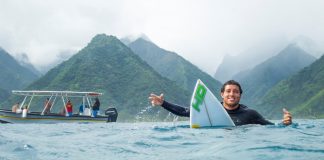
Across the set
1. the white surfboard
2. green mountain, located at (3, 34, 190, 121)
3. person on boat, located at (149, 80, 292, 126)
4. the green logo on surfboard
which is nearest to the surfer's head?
person on boat, located at (149, 80, 292, 126)

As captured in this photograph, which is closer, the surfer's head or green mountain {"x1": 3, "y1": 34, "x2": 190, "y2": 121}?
the surfer's head

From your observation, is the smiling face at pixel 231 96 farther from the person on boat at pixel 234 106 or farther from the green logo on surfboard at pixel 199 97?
the green logo on surfboard at pixel 199 97

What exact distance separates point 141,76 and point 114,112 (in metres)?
156

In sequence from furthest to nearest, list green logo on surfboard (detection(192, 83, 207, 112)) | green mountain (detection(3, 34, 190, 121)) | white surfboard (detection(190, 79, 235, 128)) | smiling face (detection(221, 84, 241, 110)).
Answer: green mountain (detection(3, 34, 190, 121))
green logo on surfboard (detection(192, 83, 207, 112))
white surfboard (detection(190, 79, 235, 128))
smiling face (detection(221, 84, 241, 110))

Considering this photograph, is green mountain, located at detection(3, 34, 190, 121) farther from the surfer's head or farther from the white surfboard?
the surfer's head

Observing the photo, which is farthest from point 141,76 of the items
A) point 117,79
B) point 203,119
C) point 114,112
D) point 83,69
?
point 203,119

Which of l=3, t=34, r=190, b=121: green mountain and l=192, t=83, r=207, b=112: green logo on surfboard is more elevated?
l=3, t=34, r=190, b=121: green mountain

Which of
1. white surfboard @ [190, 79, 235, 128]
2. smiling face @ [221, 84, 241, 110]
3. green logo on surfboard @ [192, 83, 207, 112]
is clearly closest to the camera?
smiling face @ [221, 84, 241, 110]

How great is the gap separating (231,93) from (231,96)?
173 mm

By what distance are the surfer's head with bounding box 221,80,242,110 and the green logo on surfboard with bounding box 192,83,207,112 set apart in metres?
0.71

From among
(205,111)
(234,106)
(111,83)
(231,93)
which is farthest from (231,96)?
(111,83)

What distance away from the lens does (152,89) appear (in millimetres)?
185500

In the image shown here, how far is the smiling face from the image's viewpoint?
1106 centimetres

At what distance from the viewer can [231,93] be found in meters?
11.2
